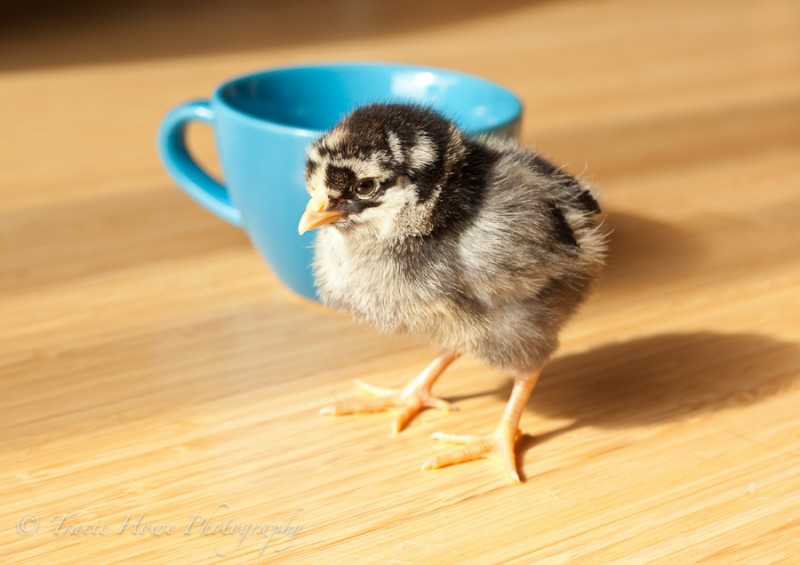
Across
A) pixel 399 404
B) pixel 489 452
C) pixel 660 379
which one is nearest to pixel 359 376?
pixel 399 404

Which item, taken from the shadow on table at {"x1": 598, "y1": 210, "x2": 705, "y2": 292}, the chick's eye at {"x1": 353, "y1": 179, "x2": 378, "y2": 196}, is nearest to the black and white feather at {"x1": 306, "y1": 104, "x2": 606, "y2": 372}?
the chick's eye at {"x1": 353, "y1": 179, "x2": 378, "y2": 196}

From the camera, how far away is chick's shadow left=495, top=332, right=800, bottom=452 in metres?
0.85

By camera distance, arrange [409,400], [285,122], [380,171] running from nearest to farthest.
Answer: [380,171] < [409,400] < [285,122]

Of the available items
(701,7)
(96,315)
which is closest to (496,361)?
(96,315)

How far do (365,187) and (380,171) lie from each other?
0.9 inches

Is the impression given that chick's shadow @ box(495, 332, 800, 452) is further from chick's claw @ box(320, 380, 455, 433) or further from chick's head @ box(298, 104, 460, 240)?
chick's head @ box(298, 104, 460, 240)

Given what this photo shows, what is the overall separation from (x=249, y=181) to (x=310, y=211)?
0.27 metres

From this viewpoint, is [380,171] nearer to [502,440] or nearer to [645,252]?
[502,440]

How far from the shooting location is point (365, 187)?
0.71 meters

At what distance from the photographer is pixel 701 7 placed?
2.70 metres

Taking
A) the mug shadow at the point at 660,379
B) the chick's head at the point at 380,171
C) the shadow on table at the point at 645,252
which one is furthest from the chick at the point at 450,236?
the shadow on table at the point at 645,252

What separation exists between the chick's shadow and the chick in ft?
0.38

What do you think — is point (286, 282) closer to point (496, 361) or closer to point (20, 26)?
point (496, 361)

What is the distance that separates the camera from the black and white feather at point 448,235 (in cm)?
70
